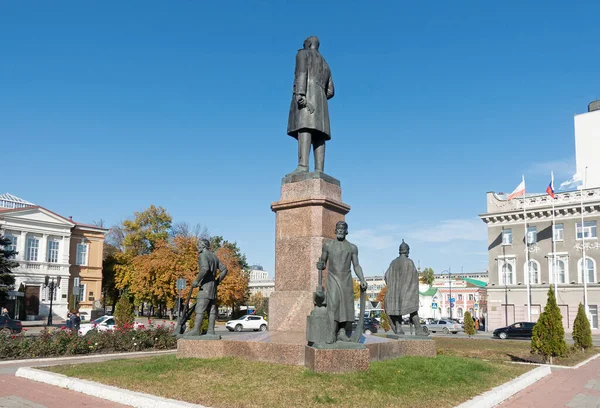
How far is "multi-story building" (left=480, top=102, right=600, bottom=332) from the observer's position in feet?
139

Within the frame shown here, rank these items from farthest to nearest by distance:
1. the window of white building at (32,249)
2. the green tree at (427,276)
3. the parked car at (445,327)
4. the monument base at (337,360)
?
the green tree at (427,276) → the window of white building at (32,249) → the parked car at (445,327) → the monument base at (337,360)

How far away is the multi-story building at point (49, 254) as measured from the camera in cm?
4794

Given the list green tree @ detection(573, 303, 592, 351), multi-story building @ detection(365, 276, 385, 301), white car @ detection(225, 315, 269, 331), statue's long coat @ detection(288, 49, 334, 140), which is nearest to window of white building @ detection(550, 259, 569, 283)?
white car @ detection(225, 315, 269, 331)

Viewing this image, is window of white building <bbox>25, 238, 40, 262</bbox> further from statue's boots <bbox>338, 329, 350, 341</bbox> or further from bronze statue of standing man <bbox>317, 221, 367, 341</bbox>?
statue's boots <bbox>338, 329, 350, 341</bbox>

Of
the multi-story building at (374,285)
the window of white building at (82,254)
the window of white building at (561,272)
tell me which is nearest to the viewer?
the window of white building at (561,272)

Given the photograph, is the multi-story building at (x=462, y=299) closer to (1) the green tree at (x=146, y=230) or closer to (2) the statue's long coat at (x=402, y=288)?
(1) the green tree at (x=146, y=230)

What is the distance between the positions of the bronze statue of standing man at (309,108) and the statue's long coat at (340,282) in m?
3.27

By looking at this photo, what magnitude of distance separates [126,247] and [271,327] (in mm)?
49156

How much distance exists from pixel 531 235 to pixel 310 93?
3995cm

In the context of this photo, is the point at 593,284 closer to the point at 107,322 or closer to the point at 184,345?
the point at 107,322

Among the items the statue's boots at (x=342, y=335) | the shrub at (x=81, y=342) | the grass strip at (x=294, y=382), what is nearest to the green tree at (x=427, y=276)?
the shrub at (x=81, y=342)

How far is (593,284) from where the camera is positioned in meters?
41.8

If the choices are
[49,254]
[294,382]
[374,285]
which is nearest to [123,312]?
[294,382]

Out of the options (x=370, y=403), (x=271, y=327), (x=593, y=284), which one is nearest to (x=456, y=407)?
(x=370, y=403)
